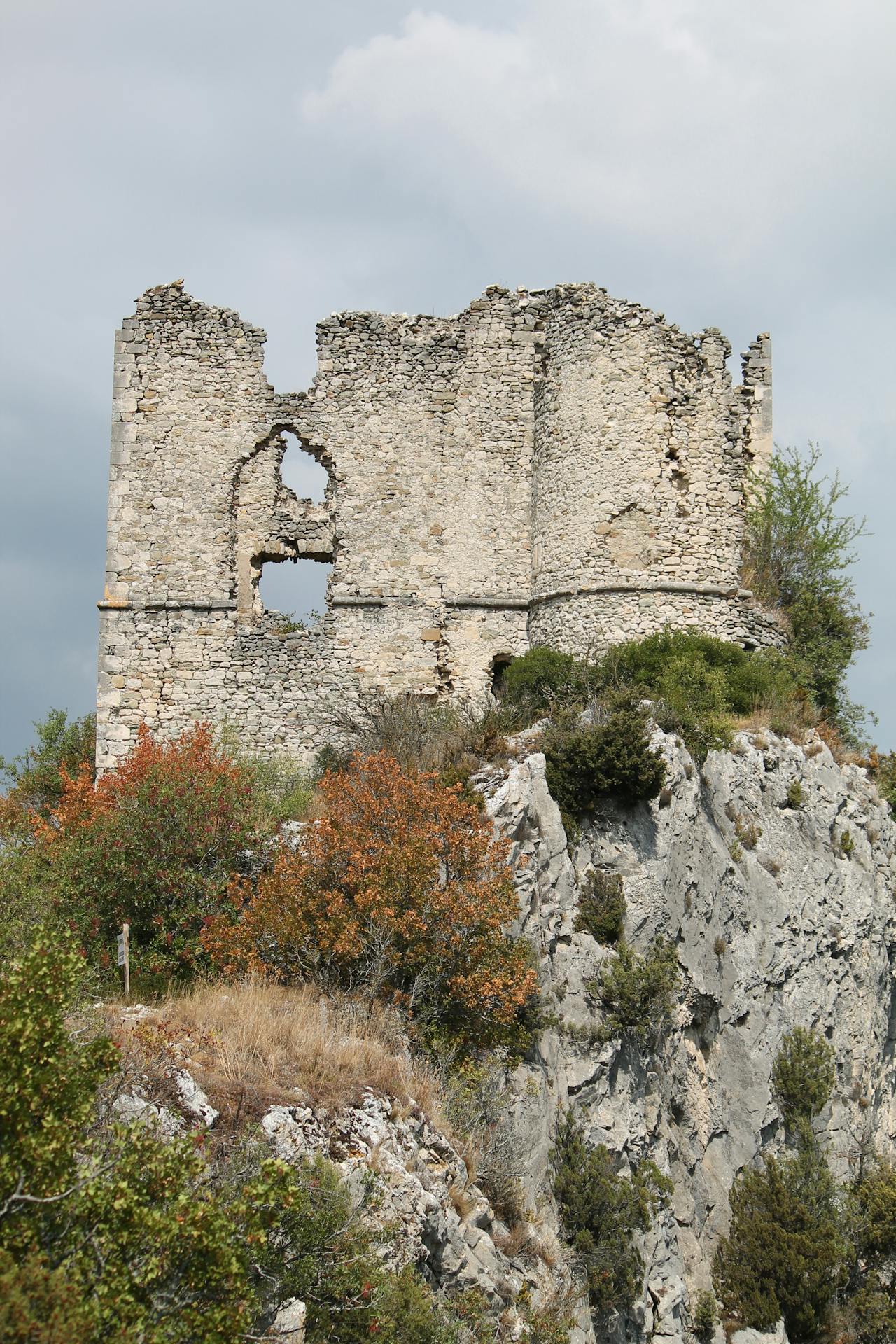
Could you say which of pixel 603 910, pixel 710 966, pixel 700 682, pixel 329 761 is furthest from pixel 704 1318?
pixel 329 761

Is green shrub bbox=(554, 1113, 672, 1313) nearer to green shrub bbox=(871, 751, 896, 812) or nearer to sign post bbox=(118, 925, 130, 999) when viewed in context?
sign post bbox=(118, 925, 130, 999)

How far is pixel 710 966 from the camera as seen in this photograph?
17.0m

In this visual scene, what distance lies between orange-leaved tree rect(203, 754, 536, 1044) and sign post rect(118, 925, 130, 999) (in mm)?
822

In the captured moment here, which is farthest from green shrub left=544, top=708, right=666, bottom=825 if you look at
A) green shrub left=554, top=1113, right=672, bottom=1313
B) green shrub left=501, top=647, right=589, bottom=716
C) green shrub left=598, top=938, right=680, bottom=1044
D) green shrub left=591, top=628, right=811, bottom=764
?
green shrub left=554, top=1113, right=672, bottom=1313

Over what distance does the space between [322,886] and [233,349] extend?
34.5 ft

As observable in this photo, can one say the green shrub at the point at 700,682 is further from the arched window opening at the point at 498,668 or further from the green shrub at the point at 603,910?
the green shrub at the point at 603,910

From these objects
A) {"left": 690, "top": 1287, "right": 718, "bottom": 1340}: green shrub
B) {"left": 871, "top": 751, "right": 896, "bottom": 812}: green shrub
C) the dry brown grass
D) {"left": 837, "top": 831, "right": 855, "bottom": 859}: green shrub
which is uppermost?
{"left": 871, "top": 751, "right": 896, "bottom": 812}: green shrub

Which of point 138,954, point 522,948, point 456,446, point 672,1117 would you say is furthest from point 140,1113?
point 456,446

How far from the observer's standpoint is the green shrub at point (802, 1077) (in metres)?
16.5

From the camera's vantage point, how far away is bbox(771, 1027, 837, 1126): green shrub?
54.1 ft

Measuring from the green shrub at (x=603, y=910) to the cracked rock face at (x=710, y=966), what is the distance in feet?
0.49

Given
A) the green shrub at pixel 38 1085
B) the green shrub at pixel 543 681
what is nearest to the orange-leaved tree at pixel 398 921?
the green shrub at pixel 543 681

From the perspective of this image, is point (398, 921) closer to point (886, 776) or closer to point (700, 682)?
point (700, 682)

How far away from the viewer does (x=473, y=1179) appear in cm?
1223
